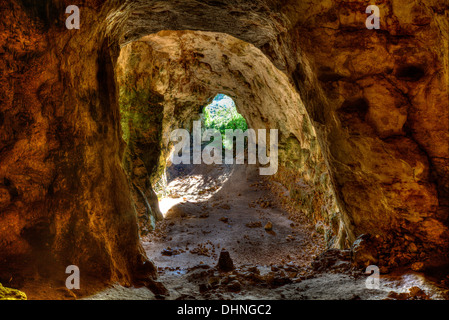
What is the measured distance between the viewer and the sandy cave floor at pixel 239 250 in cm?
346

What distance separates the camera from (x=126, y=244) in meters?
4.48

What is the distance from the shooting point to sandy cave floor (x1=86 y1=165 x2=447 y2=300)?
11.3 ft

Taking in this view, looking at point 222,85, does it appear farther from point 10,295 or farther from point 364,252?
point 10,295

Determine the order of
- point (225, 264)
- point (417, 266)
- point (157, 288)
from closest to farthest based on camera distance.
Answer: point (417, 266)
point (157, 288)
point (225, 264)

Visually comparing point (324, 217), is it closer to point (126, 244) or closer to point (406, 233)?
point (406, 233)

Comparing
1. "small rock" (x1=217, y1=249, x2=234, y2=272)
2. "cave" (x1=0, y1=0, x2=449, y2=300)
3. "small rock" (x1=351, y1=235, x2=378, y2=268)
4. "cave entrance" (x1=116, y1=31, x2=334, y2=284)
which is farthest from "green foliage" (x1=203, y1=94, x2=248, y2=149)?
"small rock" (x1=351, y1=235, x2=378, y2=268)

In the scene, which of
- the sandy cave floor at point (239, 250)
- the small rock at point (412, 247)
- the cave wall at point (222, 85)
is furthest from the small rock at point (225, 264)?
the cave wall at point (222, 85)

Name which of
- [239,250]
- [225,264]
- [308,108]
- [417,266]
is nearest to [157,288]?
[225,264]

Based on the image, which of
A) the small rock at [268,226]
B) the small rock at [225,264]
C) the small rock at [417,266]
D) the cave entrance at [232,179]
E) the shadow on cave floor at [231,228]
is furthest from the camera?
the small rock at [268,226]

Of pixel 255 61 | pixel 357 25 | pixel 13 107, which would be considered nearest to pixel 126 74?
pixel 255 61

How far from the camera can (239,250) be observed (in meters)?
8.38

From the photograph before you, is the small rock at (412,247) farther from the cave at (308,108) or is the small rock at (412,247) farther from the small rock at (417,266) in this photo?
the small rock at (417,266)

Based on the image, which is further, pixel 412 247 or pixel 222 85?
pixel 222 85
